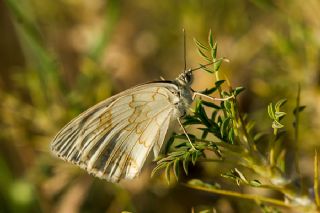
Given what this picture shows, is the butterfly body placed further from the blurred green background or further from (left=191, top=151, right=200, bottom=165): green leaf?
(left=191, top=151, right=200, bottom=165): green leaf

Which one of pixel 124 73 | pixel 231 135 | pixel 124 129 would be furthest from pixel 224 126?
pixel 124 73

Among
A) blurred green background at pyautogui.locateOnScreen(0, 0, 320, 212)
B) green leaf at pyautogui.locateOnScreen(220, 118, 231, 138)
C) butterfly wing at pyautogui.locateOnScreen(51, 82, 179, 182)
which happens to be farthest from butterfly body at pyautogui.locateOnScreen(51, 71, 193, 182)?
green leaf at pyautogui.locateOnScreen(220, 118, 231, 138)

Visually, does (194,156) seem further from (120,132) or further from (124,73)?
(124,73)

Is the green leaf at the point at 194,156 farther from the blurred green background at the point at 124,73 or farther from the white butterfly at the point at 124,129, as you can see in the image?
the blurred green background at the point at 124,73

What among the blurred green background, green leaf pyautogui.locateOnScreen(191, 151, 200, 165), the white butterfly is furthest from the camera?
the blurred green background

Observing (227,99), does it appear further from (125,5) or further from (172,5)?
(125,5)

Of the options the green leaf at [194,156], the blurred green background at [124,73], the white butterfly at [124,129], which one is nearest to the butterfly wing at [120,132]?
the white butterfly at [124,129]
